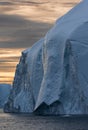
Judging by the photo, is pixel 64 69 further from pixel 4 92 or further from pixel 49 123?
pixel 4 92

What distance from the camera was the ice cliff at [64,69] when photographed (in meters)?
77.4

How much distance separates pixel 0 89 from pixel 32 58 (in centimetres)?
6096

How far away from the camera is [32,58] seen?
91688 millimetres

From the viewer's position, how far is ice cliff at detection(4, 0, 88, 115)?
77.4m

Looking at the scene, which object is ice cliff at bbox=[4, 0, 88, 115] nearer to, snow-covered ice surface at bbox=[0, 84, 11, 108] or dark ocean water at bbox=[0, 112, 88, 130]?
dark ocean water at bbox=[0, 112, 88, 130]

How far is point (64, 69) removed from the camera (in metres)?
80.2

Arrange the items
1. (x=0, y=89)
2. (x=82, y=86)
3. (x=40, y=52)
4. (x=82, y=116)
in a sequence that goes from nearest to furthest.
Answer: (x=82, y=86) < (x=82, y=116) < (x=40, y=52) < (x=0, y=89)

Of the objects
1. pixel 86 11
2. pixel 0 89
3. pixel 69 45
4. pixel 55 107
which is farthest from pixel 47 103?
pixel 0 89

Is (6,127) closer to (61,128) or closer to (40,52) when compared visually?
(61,128)

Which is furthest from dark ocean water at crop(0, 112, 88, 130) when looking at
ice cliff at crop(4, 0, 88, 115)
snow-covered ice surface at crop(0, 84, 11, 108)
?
snow-covered ice surface at crop(0, 84, 11, 108)

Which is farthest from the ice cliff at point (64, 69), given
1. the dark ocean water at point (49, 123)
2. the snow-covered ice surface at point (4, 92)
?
the snow-covered ice surface at point (4, 92)

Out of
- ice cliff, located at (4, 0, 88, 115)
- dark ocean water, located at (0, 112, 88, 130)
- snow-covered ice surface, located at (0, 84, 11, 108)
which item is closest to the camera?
dark ocean water, located at (0, 112, 88, 130)

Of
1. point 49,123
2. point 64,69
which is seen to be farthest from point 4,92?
point 49,123

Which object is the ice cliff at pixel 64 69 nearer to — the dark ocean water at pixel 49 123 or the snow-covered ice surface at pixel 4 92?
the dark ocean water at pixel 49 123
